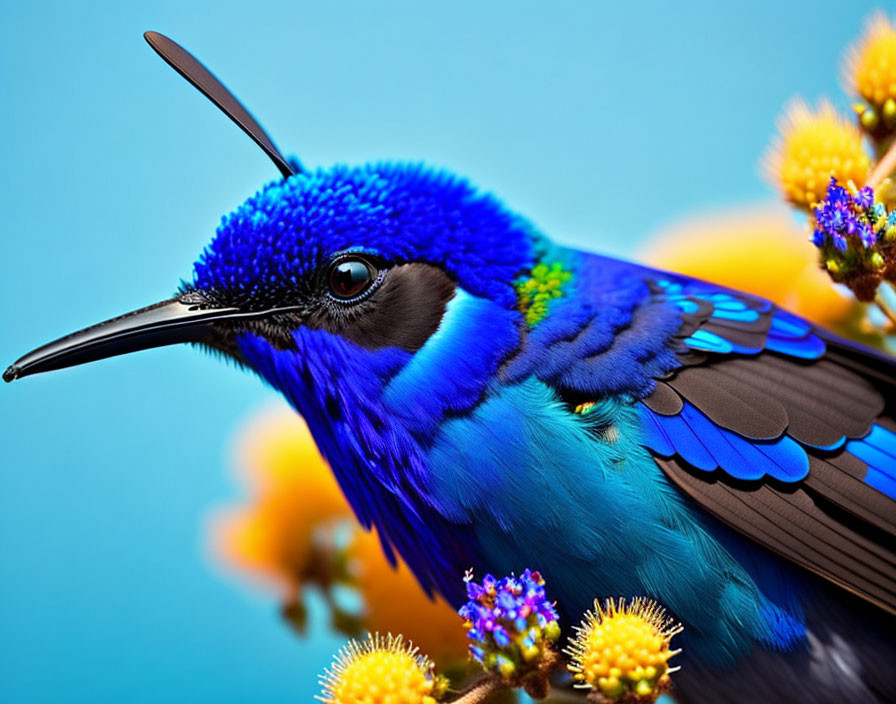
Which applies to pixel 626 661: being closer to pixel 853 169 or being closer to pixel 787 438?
pixel 787 438

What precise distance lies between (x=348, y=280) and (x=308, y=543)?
0.91ft

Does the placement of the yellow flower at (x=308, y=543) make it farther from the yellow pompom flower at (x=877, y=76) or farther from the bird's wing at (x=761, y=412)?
the yellow pompom flower at (x=877, y=76)

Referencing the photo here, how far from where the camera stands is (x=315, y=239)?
0.59m

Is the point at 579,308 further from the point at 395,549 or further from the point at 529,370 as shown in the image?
the point at 395,549

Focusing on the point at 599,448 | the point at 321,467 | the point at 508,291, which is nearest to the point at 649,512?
the point at 599,448

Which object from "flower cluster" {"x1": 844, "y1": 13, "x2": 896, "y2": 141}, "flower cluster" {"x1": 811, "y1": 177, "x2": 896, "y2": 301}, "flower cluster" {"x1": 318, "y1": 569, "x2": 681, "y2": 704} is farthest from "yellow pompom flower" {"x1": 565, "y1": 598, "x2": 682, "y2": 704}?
"flower cluster" {"x1": 844, "y1": 13, "x2": 896, "y2": 141}

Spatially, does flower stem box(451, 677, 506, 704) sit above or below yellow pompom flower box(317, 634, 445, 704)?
below

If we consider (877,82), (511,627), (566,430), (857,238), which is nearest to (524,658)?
(511,627)

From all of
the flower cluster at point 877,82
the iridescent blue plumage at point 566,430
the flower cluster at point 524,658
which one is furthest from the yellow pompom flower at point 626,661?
the flower cluster at point 877,82

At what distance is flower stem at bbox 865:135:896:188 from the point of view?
62cm

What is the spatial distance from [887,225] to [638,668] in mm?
276

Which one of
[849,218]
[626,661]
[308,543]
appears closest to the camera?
[626,661]

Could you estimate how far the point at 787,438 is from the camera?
59 centimetres

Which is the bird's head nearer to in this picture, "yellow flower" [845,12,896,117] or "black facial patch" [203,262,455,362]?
"black facial patch" [203,262,455,362]
